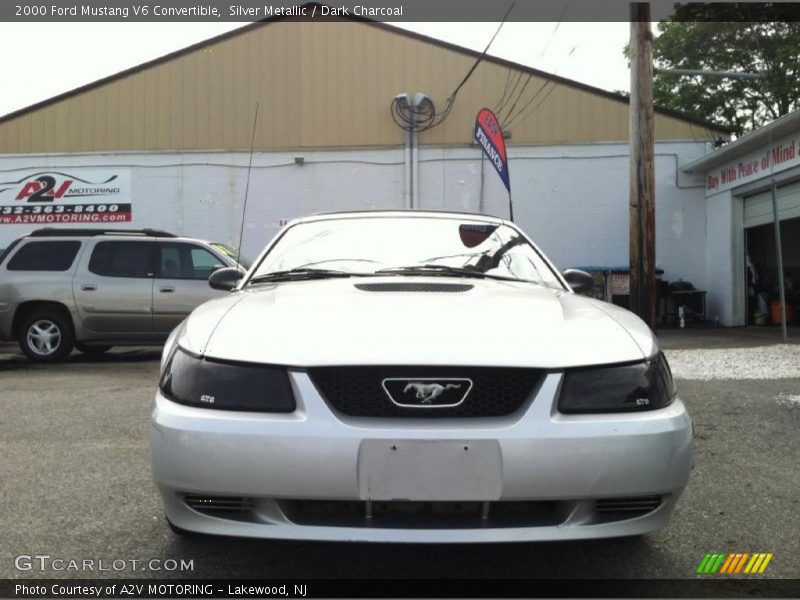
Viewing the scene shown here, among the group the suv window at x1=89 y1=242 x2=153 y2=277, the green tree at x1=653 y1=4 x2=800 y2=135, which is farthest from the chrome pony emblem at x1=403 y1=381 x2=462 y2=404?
the green tree at x1=653 y1=4 x2=800 y2=135

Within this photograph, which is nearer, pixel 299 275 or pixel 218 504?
pixel 218 504

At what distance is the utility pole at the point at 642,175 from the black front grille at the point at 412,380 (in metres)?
6.33

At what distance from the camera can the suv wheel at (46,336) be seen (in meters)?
9.51

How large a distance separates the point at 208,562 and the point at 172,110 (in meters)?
16.3

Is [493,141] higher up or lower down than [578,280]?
higher up

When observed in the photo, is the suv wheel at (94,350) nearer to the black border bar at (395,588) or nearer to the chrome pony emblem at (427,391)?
the black border bar at (395,588)

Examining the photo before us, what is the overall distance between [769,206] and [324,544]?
1407 cm

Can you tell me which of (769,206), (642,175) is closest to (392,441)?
(642,175)

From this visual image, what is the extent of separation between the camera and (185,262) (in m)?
9.71

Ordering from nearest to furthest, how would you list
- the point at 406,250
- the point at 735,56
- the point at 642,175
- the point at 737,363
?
the point at 406,250, the point at 642,175, the point at 737,363, the point at 735,56

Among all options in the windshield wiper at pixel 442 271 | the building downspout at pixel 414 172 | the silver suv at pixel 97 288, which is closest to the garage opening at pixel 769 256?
the building downspout at pixel 414 172

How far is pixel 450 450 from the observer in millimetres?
2125

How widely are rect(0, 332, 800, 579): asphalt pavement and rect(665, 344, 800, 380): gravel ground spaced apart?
6.59 feet

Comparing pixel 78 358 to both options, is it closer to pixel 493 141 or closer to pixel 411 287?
pixel 493 141
